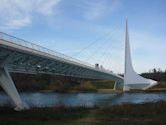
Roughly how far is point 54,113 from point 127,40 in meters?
68.3

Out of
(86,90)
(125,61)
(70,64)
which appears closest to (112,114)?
(70,64)

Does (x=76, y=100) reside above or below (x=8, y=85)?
below

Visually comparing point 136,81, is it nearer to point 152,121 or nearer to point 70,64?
point 70,64

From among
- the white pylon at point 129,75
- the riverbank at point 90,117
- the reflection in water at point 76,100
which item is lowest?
the riverbank at point 90,117

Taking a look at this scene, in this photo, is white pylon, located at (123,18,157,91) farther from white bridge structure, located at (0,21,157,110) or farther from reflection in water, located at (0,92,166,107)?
white bridge structure, located at (0,21,157,110)

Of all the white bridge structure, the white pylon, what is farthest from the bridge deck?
the white pylon

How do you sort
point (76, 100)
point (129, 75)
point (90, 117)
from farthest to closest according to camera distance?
point (129, 75), point (76, 100), point (90, 117)

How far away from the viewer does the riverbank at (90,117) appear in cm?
2330

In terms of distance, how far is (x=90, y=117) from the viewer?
26.3 m

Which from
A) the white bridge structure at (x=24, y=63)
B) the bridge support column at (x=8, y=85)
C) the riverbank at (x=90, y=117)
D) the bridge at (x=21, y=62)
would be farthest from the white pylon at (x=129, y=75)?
the riverbank at (x=90, y=117)

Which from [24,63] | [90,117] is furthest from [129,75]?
[90,117]

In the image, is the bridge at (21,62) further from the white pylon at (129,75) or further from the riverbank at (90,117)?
the white pylon at (129,75)

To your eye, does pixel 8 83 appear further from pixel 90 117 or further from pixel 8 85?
pixel 90 117

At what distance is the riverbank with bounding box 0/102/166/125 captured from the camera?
2330 cm
